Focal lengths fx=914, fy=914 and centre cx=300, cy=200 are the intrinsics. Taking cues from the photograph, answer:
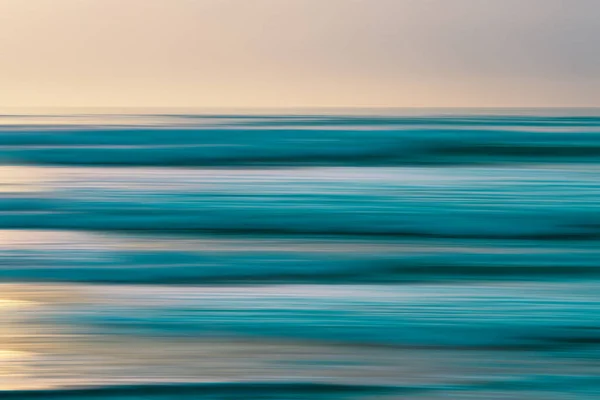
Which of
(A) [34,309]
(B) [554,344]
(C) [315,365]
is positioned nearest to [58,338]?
(A) [34,309]

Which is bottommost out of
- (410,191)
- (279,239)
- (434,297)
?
(434,297)

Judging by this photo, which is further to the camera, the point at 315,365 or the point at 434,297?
the point at 434,297

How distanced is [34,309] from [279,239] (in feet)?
0.99

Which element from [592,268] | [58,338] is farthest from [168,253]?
[592,268]

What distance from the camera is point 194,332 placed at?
0.81 metres

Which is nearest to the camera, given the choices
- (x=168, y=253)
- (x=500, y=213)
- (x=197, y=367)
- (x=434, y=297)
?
(x=197, y=367)

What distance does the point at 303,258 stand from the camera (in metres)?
0.99

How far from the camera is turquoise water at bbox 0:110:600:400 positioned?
74 centimetres

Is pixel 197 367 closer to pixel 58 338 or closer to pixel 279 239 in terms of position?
pixel 58 338

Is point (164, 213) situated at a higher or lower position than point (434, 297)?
higher

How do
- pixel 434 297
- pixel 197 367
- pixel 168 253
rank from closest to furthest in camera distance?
pixel 197 367
pixel 434 297
pixel 168 253

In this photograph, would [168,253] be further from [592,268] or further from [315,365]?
[592,268]

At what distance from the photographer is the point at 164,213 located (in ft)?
3.65

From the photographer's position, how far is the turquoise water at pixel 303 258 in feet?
2.43
